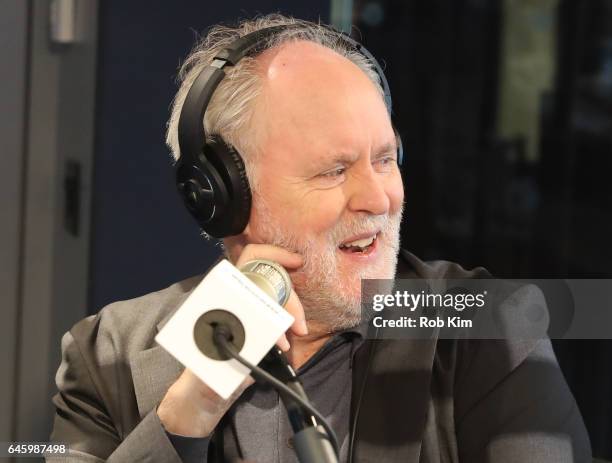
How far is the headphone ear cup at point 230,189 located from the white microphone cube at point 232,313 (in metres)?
0.36

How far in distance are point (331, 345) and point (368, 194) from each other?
22cm

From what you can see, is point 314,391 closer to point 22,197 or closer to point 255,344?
point 255,344

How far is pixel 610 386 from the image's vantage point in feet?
9.11

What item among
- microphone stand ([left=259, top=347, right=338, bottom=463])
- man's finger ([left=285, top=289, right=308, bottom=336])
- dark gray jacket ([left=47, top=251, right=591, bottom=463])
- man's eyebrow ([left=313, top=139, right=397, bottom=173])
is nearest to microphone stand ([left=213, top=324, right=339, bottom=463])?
microphone stand ([left=259, top=347, right=338, bottom=463])

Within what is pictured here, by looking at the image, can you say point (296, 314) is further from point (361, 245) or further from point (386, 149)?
point (386, 149)

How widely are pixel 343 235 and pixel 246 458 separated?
0.32 m

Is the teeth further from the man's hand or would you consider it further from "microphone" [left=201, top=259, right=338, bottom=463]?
"microphone" [left=201, top=259, right=338, bottom=463]

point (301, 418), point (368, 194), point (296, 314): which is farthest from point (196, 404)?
point (368, 194)

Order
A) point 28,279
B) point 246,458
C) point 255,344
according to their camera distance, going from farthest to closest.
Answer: point 28,279 → point 246,458 → point 255,344

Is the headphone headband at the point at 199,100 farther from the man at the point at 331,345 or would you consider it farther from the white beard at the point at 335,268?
the white beard at the point at 335,268

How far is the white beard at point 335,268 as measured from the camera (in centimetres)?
121

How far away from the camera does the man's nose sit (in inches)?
47.4

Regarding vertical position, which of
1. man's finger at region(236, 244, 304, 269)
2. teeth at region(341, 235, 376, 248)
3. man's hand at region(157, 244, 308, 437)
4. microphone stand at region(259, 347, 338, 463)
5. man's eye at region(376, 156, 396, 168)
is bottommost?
man's hand at region(157, 244, 308, 437)

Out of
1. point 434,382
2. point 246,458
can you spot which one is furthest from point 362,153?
point 246,458
